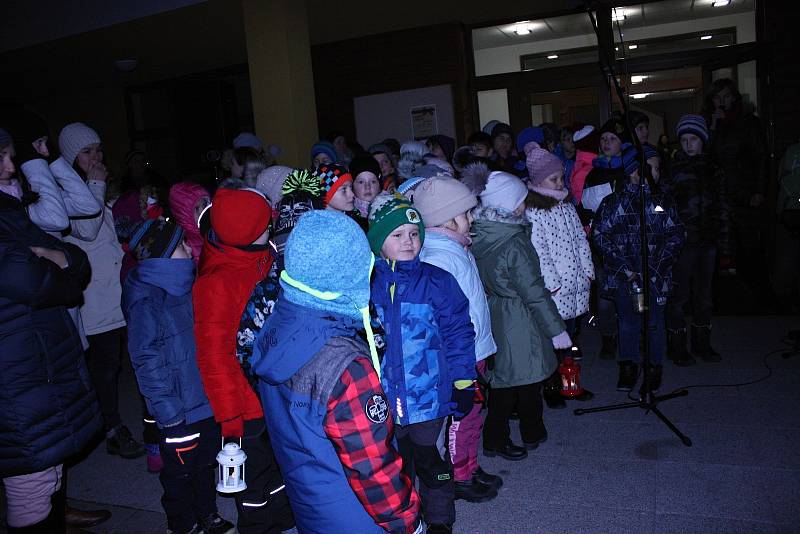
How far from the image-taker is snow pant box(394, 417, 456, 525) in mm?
2830

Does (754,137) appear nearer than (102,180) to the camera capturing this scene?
No

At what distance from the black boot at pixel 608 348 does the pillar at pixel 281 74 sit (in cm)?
371

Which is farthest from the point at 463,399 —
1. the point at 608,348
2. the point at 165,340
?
the point at 608,348

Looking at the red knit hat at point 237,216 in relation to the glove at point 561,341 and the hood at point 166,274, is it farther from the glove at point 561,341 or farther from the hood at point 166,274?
the glove at point 561,341

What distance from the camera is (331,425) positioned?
1.79 metres

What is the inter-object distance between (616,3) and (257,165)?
5908 millimetres

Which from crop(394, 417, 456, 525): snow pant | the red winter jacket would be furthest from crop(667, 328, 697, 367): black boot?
the red winter jacket

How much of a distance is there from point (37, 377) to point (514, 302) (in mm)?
2425

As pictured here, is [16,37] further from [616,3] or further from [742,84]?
[742,84]

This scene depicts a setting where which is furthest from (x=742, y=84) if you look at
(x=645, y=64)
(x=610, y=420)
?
(x=610, y=420)

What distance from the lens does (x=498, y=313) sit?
3740mm

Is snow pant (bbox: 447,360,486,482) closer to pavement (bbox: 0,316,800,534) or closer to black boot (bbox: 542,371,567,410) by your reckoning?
pavement (bbox: 0,316,800,534)

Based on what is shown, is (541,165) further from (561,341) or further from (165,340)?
(165,340)

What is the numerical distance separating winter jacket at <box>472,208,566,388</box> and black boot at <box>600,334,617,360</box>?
1922 mm
